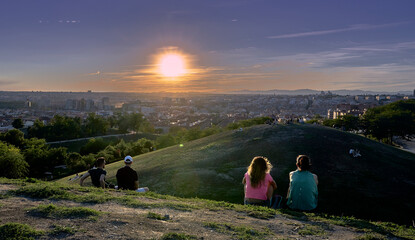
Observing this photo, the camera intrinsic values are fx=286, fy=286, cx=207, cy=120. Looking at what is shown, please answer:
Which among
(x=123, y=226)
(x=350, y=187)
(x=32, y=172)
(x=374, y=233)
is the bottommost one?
(x=32, y=172)

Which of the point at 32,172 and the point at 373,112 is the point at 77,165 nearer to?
the point at 32,172

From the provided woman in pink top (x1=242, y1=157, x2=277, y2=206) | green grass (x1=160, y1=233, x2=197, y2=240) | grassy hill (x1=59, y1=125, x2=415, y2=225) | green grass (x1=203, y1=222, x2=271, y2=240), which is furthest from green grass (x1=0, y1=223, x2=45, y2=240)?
grassy hill (x1=59, y1=125, x2=415, y2=225)

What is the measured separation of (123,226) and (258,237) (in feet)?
11.3

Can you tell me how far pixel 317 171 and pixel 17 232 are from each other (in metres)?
18.8

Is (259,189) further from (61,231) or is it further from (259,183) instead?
(61,231)

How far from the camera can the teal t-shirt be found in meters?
9.59

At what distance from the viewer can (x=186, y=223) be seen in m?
8.07

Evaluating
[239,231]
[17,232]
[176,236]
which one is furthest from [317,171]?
[17,232]

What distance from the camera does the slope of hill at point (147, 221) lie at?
6.82m

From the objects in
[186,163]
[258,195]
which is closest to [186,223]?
[258,195]

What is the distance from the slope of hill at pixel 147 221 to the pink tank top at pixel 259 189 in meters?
0.44

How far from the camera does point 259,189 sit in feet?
32.9

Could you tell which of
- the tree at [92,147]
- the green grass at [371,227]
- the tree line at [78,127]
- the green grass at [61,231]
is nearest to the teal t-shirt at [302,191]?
the green grass at [371,227]

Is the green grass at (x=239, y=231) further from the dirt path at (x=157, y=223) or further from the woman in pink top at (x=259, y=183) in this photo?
the woman in pink top at (x=259, y=183)
